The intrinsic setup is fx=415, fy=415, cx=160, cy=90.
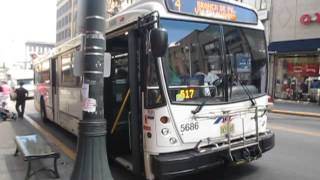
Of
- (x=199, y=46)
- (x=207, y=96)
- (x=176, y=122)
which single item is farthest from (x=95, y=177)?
(x=199, y=46)

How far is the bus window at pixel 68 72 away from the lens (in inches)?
396

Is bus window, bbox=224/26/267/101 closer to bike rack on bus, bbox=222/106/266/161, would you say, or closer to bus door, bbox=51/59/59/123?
bike rack on bus, bbox=222/106/266/161

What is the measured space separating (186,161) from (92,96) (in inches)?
63.3

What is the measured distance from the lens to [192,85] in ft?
20.2

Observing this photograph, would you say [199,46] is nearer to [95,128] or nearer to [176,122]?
[176,122]

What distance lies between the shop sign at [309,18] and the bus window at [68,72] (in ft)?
58.5

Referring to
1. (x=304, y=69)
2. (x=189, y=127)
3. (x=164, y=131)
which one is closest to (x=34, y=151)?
(x=164, y=131)

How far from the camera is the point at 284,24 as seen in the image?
88.5 feet

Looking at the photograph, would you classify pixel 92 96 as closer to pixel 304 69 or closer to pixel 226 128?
pixel 226 128

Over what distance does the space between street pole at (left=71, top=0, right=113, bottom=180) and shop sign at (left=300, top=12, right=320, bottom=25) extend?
2170 cm

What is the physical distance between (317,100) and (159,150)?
21080 millimetres

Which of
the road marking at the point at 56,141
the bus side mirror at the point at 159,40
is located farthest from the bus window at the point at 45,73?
the bus side mirror at the point at 159,40

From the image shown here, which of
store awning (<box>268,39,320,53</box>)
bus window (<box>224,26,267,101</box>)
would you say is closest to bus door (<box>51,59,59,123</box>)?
bus window (<box>224,26,267,101</box>)

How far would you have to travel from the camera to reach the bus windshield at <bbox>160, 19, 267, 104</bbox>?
604 centimetres
